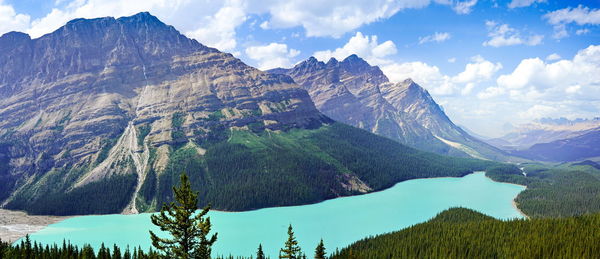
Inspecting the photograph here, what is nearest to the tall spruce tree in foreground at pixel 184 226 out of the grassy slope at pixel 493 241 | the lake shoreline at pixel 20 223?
the grassy slope at pixel 493 241

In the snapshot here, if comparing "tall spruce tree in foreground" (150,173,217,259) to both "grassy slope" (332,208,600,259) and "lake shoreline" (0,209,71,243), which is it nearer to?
"grassy slope" (332,208,600,259)

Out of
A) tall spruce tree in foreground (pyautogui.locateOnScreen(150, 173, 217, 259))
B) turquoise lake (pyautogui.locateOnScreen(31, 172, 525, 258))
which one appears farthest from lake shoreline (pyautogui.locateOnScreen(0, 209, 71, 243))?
tall spruce tree in foreground (pyautogui.locateOnScreen(150, 173, 217, 259))

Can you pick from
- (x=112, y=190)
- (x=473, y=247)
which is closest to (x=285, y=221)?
(x=473, y=247)

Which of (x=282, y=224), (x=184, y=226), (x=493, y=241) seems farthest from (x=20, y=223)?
(x=493, y=241)

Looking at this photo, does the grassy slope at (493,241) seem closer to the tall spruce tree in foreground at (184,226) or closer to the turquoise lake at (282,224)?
the turquoise lake at (282,224)

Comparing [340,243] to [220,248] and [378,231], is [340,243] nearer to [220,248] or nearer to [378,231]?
[378,231]

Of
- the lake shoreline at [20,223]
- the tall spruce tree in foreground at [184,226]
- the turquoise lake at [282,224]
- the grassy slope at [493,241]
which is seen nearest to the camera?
the tall spruce tree in foreground at [184,226]
